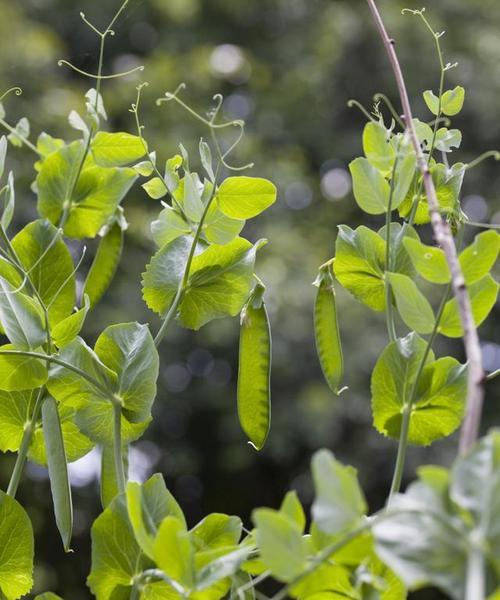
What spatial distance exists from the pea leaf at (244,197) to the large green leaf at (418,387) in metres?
0.10

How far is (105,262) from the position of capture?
51cm

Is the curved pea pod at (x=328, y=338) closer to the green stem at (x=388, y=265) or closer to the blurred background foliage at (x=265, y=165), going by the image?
the green stem at (x=388, y=265)

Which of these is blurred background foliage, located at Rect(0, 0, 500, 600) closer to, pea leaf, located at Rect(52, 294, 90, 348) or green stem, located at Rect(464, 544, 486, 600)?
pea leaf, located at Rect(52, 294, 90, 348)

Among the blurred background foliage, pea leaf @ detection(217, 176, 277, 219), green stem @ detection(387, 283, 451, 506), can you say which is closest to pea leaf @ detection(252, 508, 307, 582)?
green stem @ detection(387, 283, 451, 506)

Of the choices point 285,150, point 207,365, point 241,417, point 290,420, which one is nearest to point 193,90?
point 285,150

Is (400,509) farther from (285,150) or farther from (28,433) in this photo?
(285,150)

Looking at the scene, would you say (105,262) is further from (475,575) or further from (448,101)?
(475,575)

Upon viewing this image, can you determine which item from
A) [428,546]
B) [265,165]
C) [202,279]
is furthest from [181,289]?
[265,165]

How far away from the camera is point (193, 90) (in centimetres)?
521

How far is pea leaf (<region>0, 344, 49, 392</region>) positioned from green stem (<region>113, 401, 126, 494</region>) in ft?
0.11

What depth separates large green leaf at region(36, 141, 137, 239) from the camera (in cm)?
48

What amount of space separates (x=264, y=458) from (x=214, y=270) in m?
5.12

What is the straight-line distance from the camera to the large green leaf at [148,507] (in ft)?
0.99

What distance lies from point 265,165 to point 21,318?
4.42 metres
